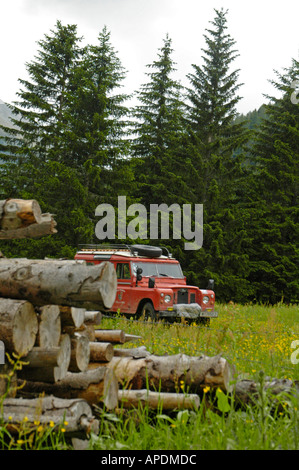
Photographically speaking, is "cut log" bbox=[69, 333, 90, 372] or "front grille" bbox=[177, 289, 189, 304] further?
"front grille" bbox=[177, 289, 189, 304]

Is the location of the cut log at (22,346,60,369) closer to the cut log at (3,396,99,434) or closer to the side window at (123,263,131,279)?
the cut log at (3,396,99,434)

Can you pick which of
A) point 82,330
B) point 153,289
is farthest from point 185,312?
point 82,330

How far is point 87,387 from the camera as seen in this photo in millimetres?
3645

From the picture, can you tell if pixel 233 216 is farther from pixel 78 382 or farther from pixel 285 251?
pixel 78 382

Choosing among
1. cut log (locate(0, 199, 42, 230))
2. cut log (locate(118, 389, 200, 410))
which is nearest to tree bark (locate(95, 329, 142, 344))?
cut log (locate(118, 389, 200, 410))

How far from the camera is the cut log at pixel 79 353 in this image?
12.7ft

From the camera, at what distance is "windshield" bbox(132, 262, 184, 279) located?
12.4 metres

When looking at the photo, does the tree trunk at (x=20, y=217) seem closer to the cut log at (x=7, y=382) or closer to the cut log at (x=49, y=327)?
the cut log at (x=49, y=327)

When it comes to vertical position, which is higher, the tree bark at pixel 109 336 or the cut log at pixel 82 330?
the cut log at pixel 82 330

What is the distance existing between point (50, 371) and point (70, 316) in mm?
543

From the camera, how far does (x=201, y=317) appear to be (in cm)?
1174

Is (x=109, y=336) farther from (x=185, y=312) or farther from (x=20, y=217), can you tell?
(x=185, y=312)

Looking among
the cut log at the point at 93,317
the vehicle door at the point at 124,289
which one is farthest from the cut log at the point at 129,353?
the vehicle door at the point at 124,289

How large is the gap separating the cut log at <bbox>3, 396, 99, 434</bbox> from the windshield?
884 centimetres
